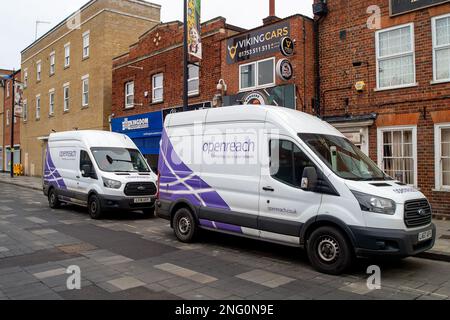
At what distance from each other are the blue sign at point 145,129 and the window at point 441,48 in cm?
1217

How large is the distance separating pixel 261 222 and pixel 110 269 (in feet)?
8.46

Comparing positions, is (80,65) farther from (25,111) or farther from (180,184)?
(180,184)

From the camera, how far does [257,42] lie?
14.7m

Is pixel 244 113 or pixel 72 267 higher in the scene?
pixel 244 113

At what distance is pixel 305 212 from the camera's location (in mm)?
6402

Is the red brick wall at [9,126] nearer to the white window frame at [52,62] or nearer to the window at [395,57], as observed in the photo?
the white window frame at [52,62]

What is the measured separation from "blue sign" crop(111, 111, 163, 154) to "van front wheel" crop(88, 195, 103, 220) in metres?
7.75

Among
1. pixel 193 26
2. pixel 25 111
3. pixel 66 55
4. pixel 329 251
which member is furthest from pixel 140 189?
pixel 25 111

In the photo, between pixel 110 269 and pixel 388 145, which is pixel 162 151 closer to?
pixel 110 269

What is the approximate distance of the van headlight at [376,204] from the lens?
19.0 ft

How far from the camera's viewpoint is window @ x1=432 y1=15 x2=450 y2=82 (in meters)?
10.5

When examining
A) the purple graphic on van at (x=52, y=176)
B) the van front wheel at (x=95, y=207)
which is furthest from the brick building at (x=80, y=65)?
the van front wheel at (x=95, y=207)

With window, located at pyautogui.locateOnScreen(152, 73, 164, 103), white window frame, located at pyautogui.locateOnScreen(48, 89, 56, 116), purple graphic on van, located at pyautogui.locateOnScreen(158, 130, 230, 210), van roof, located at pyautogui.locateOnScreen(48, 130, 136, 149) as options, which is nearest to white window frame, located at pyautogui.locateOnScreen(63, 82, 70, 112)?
white window frame, located at pyautogui.locateOnScreen(48, 89, 56, 116)
